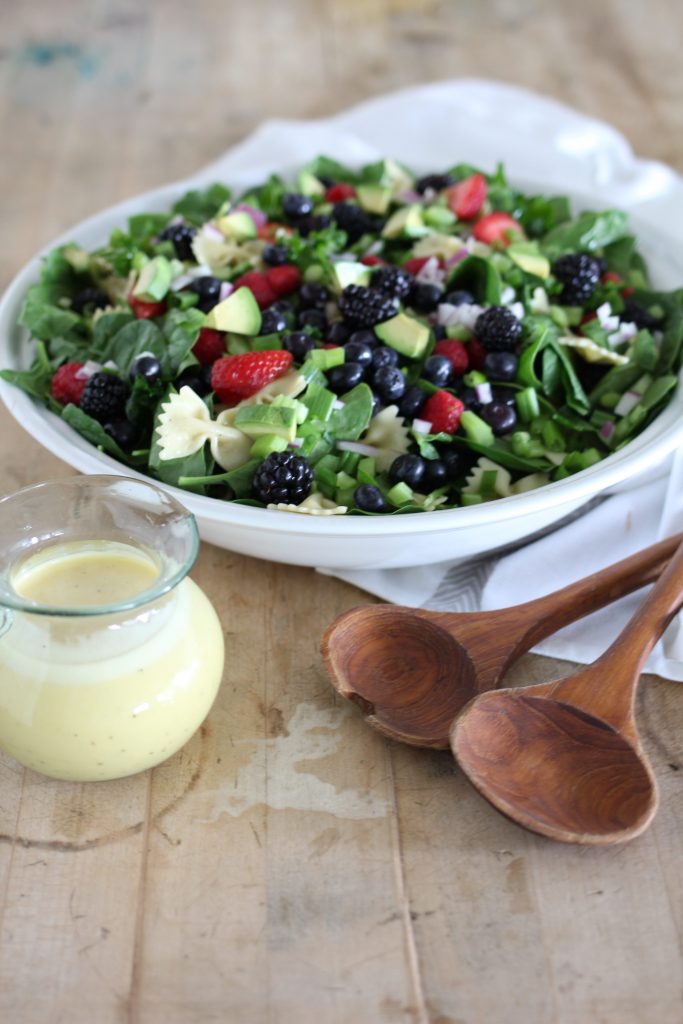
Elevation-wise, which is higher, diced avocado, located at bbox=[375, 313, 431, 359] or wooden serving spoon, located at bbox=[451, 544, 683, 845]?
diced avocado, located at bbox=[375, 313, 431, 359]

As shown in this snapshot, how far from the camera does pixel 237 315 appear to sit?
6.81 feet

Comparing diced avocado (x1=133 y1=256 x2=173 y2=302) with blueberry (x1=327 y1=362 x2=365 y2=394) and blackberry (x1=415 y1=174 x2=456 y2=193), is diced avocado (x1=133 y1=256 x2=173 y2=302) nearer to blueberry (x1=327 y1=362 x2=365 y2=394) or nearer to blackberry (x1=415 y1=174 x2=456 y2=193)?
blueberry (x1=327 y1=362 x2=365 y2=394)

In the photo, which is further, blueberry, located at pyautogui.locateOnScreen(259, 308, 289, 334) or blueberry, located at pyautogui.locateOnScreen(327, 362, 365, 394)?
blueberry, located at pyautogui.locateOnScreen(259, 308, 289, 334)

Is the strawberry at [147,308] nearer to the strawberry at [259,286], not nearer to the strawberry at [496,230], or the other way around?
the strawberry at [259,286]

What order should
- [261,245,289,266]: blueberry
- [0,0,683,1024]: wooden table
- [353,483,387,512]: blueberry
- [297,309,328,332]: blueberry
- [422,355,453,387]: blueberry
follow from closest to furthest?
[0,0,683,1024]: wooden table
[353,483,387,512]: blueberry
[422,355,453,387]: blueberry
[297,309,328,332]: blueberry
[261,245,289,266]: blueberry

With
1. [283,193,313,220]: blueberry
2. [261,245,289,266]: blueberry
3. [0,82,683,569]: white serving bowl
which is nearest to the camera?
[0,82,683,569]: white serving bowl

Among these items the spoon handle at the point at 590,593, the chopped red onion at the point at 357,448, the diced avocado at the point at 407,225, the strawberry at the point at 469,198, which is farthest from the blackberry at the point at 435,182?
the spoon handle at the point at 590,593

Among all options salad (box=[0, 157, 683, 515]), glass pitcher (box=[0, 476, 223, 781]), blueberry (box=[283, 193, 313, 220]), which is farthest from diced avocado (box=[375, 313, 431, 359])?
glass pitcher (box=[0, 476, 223, 781])

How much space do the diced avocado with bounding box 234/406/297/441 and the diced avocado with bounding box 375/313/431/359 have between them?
306mm

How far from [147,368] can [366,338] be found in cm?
42

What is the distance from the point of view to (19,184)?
331 centimetres

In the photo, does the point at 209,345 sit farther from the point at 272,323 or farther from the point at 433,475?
the point at 433,475

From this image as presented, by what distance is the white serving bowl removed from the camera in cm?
171

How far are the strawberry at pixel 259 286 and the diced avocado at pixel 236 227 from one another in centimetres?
21
